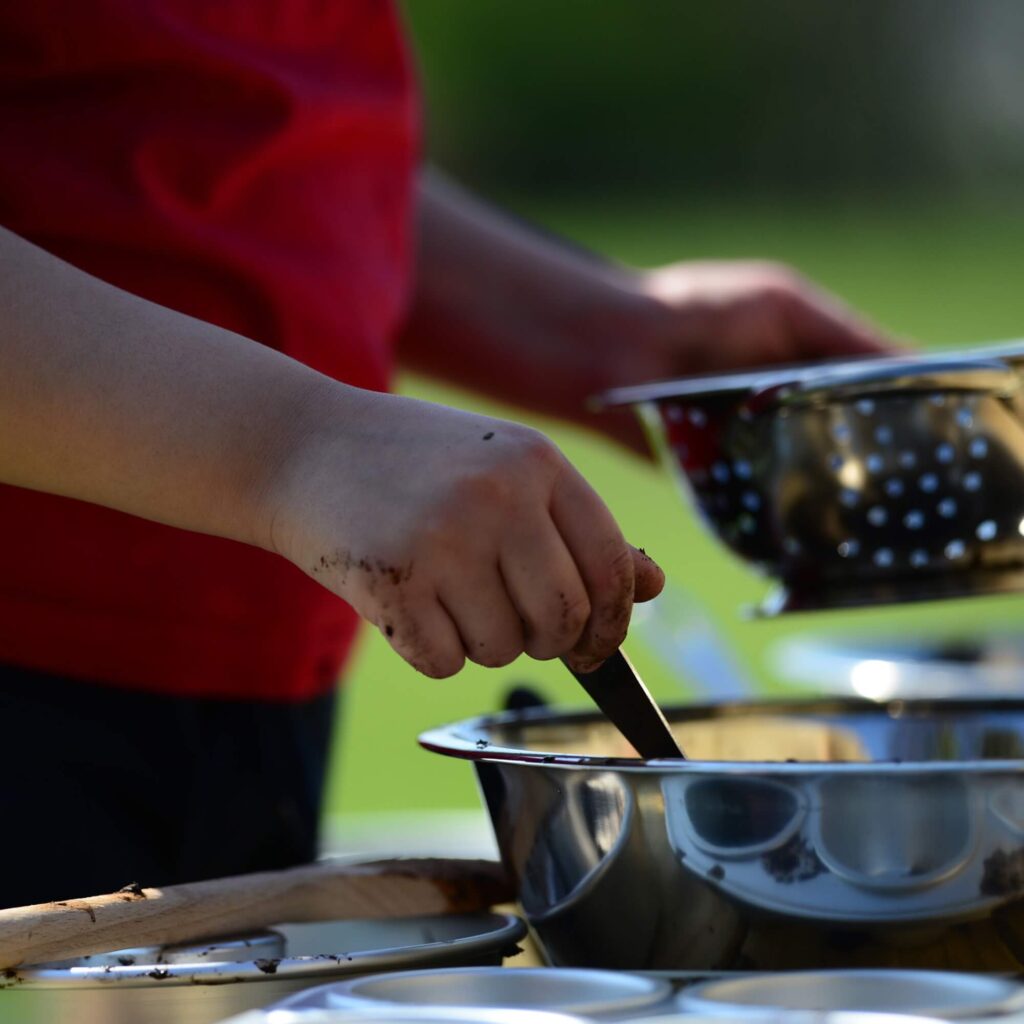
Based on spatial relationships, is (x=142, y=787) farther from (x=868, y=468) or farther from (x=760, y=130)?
(x=760, y=130)

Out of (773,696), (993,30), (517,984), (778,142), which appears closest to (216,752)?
(773,696)

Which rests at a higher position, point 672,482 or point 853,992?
point 672,482

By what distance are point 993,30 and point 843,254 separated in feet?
18.7

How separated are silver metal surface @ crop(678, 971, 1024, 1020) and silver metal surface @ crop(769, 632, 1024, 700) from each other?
1.63 feet

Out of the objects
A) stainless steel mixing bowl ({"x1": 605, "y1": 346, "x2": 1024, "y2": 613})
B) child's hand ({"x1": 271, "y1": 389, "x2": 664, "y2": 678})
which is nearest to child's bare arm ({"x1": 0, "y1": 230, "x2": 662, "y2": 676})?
child's hand ({"x1": 271, "y1": 389, "x2": 664, "y2": 678})

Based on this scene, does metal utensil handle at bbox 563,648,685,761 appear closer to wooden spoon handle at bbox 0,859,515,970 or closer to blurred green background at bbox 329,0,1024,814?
wooden spoon handle at bbox 0,859,515,970

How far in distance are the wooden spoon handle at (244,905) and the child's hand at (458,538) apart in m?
0.11

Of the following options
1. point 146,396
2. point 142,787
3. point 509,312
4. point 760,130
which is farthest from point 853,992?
point 760,130

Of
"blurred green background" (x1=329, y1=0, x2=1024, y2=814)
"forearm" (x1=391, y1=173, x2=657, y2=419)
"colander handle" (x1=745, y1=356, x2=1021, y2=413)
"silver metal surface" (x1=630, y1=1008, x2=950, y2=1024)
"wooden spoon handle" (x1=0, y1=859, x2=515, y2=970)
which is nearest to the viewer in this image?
"silver metal surface" (x1=630, y1=1008, x2=950, y2=1024)

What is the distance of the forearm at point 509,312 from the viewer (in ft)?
3.27

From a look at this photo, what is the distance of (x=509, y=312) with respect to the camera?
1.01 metres

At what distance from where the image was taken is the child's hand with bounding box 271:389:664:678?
448 millimetres

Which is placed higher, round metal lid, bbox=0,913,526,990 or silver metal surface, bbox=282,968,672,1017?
silver metal surface, bbox=282,968,672,1017

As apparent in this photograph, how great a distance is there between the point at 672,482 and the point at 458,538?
0.39m
